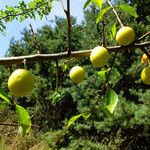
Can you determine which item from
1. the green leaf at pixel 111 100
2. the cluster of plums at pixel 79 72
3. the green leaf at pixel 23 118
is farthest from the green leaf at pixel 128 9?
the green leaf at pixel 23 118

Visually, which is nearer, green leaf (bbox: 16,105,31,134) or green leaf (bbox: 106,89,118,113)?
green leaf (bbox: 16,105,31,134)

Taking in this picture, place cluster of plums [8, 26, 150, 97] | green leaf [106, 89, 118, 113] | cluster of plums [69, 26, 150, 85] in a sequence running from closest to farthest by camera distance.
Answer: cluster of plums [8, 26, 150, 97], cluster of plums [69, 26, 150, 85], green leaf [106, 89, 118, 113]

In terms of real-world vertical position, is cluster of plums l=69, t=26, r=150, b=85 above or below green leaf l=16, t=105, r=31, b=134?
above

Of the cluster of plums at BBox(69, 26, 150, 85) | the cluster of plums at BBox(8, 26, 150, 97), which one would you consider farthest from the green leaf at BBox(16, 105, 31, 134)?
the cluster of plums at BBox(69, 26, 150, 85)

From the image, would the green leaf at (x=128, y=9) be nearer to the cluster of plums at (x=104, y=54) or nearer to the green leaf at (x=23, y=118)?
the cluster of plums at (x=104, y=54)

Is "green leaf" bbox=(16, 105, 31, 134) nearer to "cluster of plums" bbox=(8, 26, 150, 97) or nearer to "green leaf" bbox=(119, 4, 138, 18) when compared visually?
"cluster of plums" bbox=(8, 26, 150, 97)

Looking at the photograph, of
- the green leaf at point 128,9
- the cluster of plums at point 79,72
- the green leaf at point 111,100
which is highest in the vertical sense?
the green leaf at point 128,9

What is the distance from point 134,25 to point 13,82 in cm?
1033

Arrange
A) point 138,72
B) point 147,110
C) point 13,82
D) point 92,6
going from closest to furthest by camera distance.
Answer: point 13,82, point 147,110, point 138,72, point 92,6

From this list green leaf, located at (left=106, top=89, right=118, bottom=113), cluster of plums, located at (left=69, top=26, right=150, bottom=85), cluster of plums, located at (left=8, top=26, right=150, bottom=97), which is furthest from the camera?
green leaf, located at (left=106, top=89, right=118, bottom=113)

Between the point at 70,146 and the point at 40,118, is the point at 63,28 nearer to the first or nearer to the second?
the point at 40,118

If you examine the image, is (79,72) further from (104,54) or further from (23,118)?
(23,118)

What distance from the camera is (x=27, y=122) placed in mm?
721

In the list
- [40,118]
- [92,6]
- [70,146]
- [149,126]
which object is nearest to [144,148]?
[149,126]
